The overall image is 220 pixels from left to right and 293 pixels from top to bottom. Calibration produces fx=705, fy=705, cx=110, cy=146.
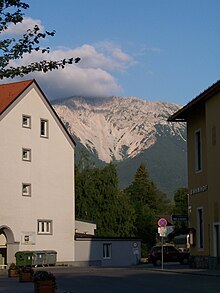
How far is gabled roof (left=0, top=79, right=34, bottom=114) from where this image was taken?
5334 centimetres

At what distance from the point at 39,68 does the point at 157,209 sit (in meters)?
107

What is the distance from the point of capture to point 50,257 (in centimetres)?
5428

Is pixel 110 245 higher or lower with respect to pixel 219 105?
lower

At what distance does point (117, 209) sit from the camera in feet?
253

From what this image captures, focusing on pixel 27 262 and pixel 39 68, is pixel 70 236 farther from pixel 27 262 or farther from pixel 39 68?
pixel 39 68

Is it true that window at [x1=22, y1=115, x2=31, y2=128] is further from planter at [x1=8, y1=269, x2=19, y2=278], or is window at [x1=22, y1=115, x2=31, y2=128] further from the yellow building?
planter at [x1=8, y1=269, x2=19, y2=278]

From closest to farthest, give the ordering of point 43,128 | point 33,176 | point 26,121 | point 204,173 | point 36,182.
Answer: point 204,173 < point 33,176 < point 36,182 < point 26,121 < point 43,128

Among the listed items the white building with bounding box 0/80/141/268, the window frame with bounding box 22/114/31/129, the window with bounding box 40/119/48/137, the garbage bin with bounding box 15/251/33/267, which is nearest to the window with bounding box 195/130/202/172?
the garbage bin with bounding box 15/251/33/267

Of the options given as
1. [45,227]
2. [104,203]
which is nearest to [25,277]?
[45,227]

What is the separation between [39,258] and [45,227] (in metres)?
3.74

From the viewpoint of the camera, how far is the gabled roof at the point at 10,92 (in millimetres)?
53344

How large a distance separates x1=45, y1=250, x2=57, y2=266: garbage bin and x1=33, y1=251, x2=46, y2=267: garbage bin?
0.53 m

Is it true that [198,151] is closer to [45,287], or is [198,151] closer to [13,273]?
[13,273]

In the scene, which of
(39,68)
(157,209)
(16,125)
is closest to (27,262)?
(16,125)
